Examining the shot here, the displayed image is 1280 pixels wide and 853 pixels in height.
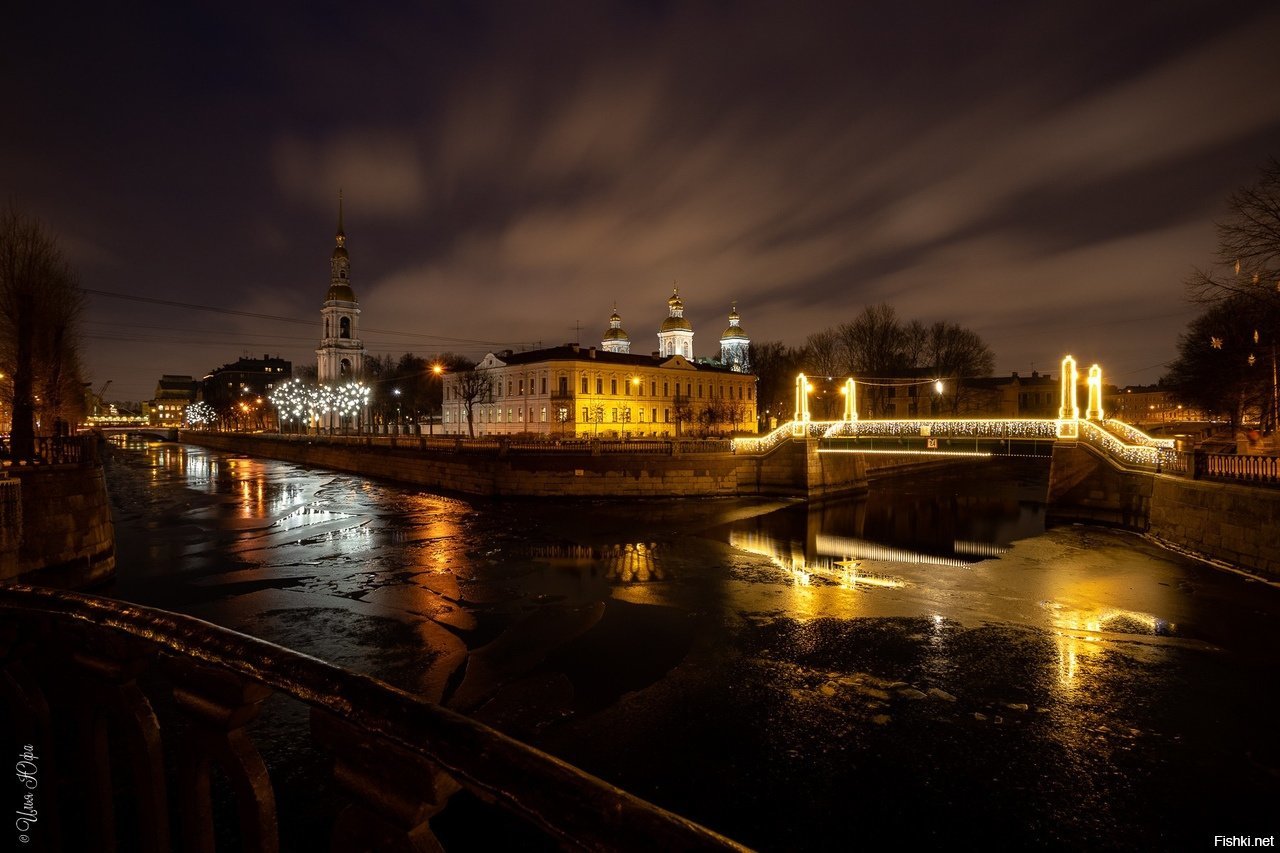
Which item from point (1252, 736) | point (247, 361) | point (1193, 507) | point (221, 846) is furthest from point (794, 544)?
point (247, 361)

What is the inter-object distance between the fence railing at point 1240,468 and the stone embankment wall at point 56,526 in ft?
103

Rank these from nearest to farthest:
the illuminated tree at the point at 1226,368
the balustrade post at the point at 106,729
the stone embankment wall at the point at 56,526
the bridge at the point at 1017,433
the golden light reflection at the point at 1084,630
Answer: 1. the balustrade post at the point at 106,729
2. the golden light reflection at the point at 1084,630
3. the stone embankment wall at the point at 56,526
4. the bridge at the point at 1017,433
5. the illuminated tree at the point at 1226,368

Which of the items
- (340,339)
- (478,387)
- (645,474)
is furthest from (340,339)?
(645,474)

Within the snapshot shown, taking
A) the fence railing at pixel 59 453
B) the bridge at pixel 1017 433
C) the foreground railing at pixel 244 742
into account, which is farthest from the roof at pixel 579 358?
the foreground railing at pixel 244 742

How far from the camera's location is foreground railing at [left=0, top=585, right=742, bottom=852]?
56.2 inches

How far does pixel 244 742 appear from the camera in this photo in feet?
6.53

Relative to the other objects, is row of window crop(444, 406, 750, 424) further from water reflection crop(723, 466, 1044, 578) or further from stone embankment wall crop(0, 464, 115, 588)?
stone embankment wall crop(0, 464, 115, 588)

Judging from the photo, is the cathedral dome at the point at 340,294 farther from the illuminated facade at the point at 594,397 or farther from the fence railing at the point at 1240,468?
the fence railing at the point at 1240,468

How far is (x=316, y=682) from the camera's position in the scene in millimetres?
1792

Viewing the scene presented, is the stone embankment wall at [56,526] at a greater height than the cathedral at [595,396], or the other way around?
the cathedral at [595,396]

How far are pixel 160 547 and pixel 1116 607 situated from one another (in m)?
29.2

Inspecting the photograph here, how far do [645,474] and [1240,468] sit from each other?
2513 centimetres

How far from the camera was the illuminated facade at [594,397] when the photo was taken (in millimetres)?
71875

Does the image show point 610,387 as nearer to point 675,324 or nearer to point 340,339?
point 675,324
